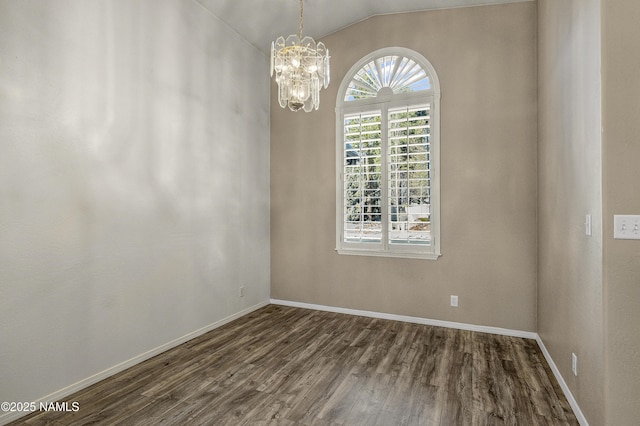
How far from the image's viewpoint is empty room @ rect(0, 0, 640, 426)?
212 cm

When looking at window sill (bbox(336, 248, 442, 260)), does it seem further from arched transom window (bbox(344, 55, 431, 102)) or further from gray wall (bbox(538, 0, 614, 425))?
arched transom window (bbox(344, 55, 431, 102))

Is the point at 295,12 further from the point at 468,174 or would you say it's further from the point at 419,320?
the point at 419,320

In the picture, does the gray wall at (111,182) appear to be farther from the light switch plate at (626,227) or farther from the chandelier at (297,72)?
the light switch plate at (626,227)

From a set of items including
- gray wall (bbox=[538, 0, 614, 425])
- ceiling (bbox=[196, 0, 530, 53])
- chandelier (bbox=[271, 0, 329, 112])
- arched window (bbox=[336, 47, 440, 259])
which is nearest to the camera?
gray wall (bbox=[538, 0, 614, 425])

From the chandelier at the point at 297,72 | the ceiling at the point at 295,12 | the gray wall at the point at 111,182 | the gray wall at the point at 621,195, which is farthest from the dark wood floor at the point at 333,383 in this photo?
the ceiling at the point at 295,12

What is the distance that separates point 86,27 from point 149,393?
2737 millimetres

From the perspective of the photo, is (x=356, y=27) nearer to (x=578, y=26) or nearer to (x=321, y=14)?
(x=321, y=14)

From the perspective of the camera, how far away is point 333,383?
2.62 meters

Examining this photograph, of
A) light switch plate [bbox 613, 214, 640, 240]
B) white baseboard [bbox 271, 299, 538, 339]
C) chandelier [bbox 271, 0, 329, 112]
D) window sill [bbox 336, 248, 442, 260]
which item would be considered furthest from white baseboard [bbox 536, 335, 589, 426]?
chandelier [bbox 271, 0, 329, 112]

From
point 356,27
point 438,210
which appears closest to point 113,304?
point 438,210

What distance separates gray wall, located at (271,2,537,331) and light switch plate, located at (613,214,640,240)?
193cm

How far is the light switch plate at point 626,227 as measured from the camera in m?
1.69

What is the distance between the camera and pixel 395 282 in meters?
4.11

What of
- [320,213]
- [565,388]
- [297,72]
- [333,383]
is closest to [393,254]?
[320,213]
